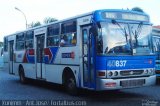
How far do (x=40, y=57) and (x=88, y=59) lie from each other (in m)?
5.15

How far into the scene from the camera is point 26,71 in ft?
61.0

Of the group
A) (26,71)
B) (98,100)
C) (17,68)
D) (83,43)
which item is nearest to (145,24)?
(83,43)

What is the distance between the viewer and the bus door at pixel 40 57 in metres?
16.2

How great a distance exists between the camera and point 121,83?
37.3 ft

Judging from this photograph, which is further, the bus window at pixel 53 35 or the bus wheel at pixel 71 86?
the bus window at pixel 53 35

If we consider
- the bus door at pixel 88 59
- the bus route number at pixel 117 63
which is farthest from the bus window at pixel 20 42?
the bus route number at pixel 117 63

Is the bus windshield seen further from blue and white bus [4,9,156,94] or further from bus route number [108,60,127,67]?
bus route number [108,60,127,67]

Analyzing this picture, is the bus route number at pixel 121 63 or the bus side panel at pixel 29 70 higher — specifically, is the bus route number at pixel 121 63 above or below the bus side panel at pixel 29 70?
above

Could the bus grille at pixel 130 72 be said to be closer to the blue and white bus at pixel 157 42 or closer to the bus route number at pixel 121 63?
the bus route number at pixel 121 63

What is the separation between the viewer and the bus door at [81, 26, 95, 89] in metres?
11.6

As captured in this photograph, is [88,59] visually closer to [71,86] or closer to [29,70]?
[71,86]

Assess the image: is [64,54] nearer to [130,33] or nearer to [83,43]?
[83,43]

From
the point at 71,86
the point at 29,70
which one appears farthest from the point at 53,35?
the point at 29,70

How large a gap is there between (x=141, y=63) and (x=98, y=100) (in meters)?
2.01
